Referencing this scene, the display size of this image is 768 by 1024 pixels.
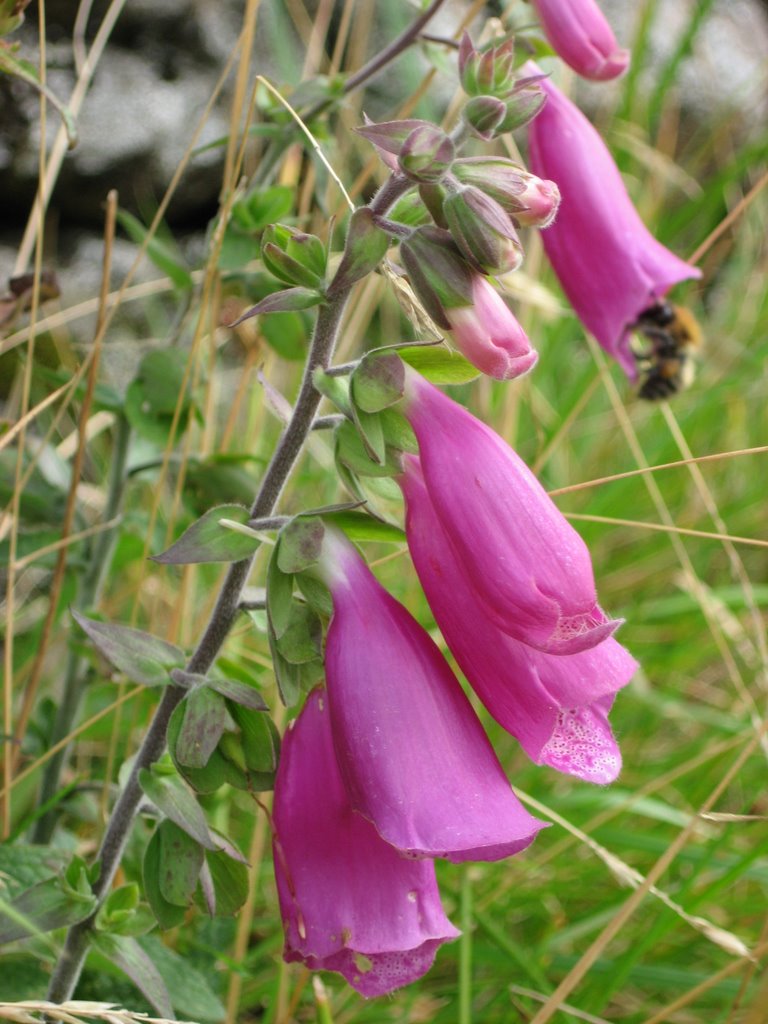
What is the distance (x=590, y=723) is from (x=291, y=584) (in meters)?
0.18

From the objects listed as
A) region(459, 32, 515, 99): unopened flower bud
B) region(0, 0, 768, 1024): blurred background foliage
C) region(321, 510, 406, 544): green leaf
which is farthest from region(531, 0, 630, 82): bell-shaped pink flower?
region(321, 510, 406, 544): green leaf

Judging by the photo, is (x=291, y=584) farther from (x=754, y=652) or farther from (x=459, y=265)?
(x=754, y=652)

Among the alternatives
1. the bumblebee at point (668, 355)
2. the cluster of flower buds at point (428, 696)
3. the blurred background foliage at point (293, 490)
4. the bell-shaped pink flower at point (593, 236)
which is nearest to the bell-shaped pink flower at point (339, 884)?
the cluster of flower buds at point (428, 696)

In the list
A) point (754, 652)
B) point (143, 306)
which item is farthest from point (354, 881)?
point (143, 306)

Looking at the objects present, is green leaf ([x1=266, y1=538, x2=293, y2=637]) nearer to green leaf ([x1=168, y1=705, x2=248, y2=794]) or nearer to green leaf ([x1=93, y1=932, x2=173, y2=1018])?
green leaf ([x1=168, y1=705, x2=248, y2=794])

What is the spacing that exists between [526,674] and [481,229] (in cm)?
23

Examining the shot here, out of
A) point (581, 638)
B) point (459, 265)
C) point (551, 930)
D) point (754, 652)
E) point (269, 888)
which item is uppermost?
point (459, 265)

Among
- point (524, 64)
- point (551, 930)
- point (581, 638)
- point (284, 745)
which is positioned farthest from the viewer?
point (551, 930)

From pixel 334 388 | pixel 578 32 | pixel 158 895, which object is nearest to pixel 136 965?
pixel 158 895

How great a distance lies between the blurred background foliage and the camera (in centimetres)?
99

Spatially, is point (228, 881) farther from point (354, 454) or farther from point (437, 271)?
point (437, 271)

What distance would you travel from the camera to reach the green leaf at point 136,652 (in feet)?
2.31

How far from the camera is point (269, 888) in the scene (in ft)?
4.32

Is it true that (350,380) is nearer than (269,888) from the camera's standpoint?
Yes
